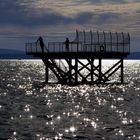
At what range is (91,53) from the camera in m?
81.6

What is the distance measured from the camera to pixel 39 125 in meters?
42.5

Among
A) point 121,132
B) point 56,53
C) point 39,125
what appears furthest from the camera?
point 56,53

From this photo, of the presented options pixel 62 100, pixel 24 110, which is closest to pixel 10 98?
pixel 62 100

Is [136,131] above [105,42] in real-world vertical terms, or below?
below

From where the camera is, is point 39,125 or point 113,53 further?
point 113,53

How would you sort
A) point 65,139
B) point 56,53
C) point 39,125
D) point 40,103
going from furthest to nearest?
1. point 56,53
2. point 40,103
3. point 39,125
4. point 65,139

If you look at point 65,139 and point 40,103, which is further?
point 40,103

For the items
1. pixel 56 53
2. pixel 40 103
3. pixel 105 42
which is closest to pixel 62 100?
pixel 40 103

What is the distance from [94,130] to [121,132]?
6.69ft

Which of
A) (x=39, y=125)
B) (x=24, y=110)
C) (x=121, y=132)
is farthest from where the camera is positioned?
(x=24, y=110)

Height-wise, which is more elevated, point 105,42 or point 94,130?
point 105,42

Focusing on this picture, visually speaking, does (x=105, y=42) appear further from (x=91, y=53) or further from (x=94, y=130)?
(x=94, y=130)

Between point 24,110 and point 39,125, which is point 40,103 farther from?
point 39,125

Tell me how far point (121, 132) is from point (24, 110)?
15419mm
